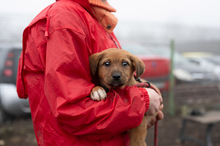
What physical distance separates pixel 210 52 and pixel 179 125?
3.42 metres

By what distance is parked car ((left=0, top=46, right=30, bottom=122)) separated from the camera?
5715 millimetres

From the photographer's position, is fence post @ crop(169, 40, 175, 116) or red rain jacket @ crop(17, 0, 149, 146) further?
fence post @ crop(169, 40, 175, 116)

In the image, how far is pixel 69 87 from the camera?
1.49m

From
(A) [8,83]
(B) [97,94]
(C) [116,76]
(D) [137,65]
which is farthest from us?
(A) [8,83]

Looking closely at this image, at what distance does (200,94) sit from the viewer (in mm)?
8109

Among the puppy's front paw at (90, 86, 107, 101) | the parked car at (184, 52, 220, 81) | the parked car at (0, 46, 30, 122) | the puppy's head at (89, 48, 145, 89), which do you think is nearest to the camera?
the puppy's front paw at (90, 86, 107, 101)

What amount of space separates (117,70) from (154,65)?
533 cm

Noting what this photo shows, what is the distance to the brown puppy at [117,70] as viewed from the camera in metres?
2.02

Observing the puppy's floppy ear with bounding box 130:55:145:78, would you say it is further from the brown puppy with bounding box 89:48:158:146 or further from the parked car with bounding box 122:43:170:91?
the parked car with bounding box 122:43:170:91

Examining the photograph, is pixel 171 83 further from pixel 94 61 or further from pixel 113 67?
pixel 94 61

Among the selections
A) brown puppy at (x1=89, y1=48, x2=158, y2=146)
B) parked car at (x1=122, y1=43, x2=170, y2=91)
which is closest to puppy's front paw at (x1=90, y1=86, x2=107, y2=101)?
brown puppy at (x1=89, y1=48, x2=158, y2=146)

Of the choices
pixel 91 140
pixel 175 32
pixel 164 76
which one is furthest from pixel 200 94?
pixel 91 140

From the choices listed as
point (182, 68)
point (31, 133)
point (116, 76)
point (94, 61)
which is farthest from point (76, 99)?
point (182, 68)

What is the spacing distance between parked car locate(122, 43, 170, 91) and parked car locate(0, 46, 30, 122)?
3.11 m
